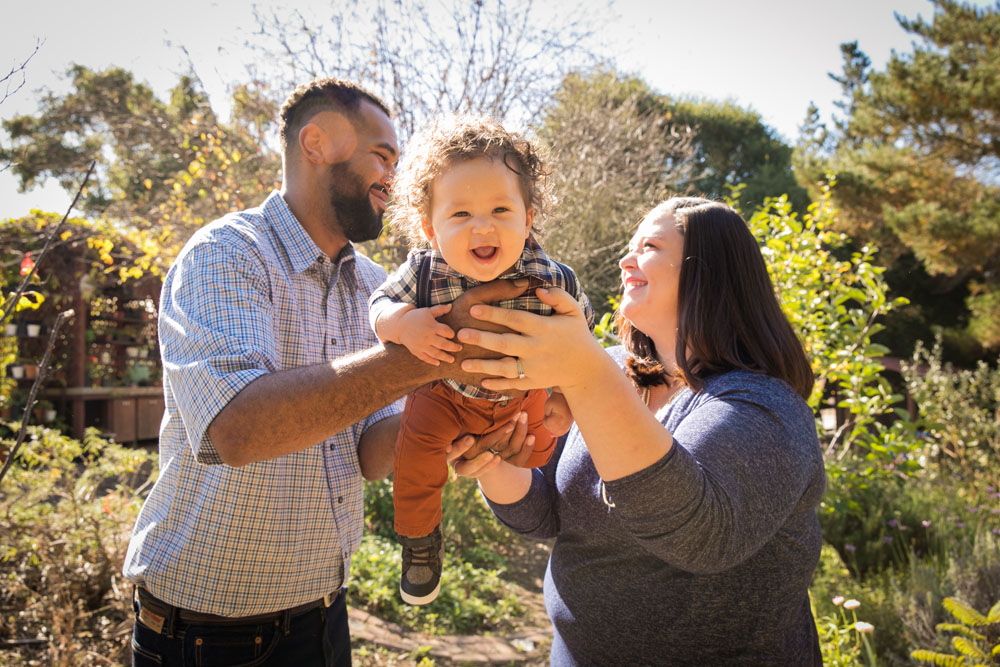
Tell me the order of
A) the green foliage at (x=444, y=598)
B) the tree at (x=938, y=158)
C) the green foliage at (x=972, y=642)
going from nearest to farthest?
the green foliage at (x=972, y=642) → the green foliage at (x=444, y=598) → the tree at (x=938, y=158)

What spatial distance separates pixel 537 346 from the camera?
4.08 feet

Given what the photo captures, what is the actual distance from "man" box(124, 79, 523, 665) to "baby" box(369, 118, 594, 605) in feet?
0.58

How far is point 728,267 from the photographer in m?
1.73

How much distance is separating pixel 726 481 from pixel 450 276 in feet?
2.54

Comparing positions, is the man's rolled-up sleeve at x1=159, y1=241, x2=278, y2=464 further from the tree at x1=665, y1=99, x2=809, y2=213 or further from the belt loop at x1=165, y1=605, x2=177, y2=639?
the tree at x1=665, y1=99, x2=809, y2=213

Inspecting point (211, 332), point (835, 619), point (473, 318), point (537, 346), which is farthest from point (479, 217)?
point (835, 619)

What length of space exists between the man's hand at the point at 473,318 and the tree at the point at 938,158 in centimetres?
1023

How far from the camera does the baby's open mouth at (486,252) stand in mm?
1520

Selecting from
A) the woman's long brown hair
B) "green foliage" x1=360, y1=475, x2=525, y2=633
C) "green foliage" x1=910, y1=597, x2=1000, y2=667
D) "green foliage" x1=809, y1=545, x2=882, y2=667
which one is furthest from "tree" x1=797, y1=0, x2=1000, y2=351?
the woman's long brown hair

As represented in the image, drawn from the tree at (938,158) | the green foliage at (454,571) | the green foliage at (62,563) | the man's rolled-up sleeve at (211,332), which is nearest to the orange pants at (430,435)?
the man's rolled-up sleeve at (211,332)

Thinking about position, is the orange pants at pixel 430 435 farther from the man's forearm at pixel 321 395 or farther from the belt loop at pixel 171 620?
the belt loop at pixel 171 620

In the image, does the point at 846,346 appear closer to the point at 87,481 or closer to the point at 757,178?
the point at 87,481

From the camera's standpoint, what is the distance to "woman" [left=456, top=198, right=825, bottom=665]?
120 centimetres

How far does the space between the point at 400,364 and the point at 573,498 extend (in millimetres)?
670
